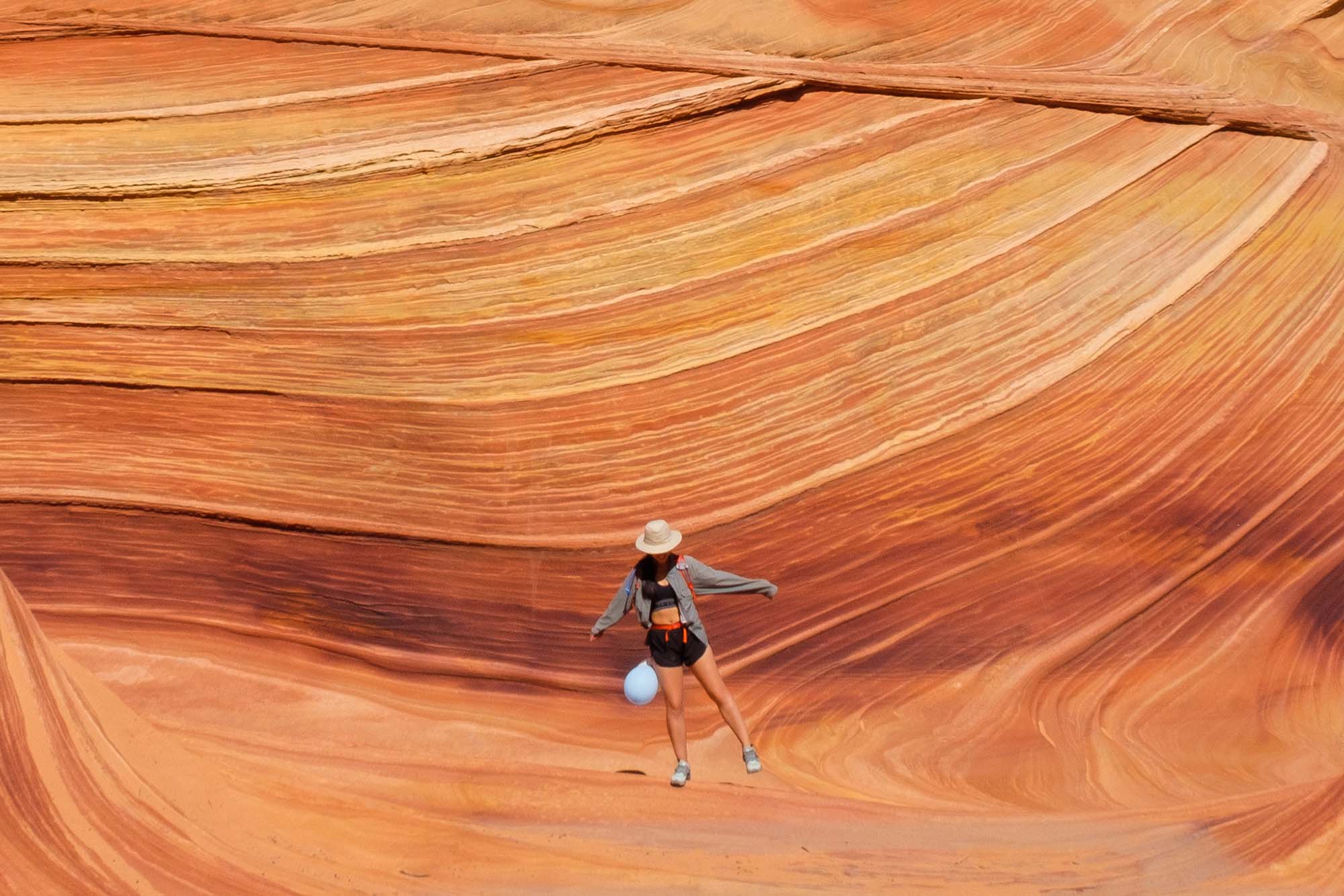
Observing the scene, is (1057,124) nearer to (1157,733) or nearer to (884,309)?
(884,309)

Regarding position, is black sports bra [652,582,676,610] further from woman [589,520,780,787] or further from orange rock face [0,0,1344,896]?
orange rock face [0,0,1344,896]

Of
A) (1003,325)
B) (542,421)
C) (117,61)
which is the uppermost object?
(117,61)

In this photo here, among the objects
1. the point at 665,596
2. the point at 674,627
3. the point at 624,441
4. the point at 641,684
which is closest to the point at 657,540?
the point at 665,596

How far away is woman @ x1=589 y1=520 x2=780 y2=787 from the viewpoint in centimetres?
351

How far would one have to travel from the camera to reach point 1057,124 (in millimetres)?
5160

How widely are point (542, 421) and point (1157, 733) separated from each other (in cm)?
275

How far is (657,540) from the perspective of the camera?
11.3ft

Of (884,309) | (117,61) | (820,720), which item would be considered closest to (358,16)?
(117,61)

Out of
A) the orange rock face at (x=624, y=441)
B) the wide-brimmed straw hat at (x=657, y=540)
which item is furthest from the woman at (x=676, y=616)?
the orange rock face at (x=624, y=441)

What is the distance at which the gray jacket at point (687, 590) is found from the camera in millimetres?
3521

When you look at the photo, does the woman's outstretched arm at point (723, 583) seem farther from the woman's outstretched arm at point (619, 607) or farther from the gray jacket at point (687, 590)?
the woman's outstretched arm at point (619, 607)

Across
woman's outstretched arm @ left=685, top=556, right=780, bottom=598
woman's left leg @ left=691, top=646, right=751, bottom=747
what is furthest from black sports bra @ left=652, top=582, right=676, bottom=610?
woman's left leg @ left=691, top=646, right=751, bottom=747

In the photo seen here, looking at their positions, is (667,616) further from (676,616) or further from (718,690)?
(718,690)

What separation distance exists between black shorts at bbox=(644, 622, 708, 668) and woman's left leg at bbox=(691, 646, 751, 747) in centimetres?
3
